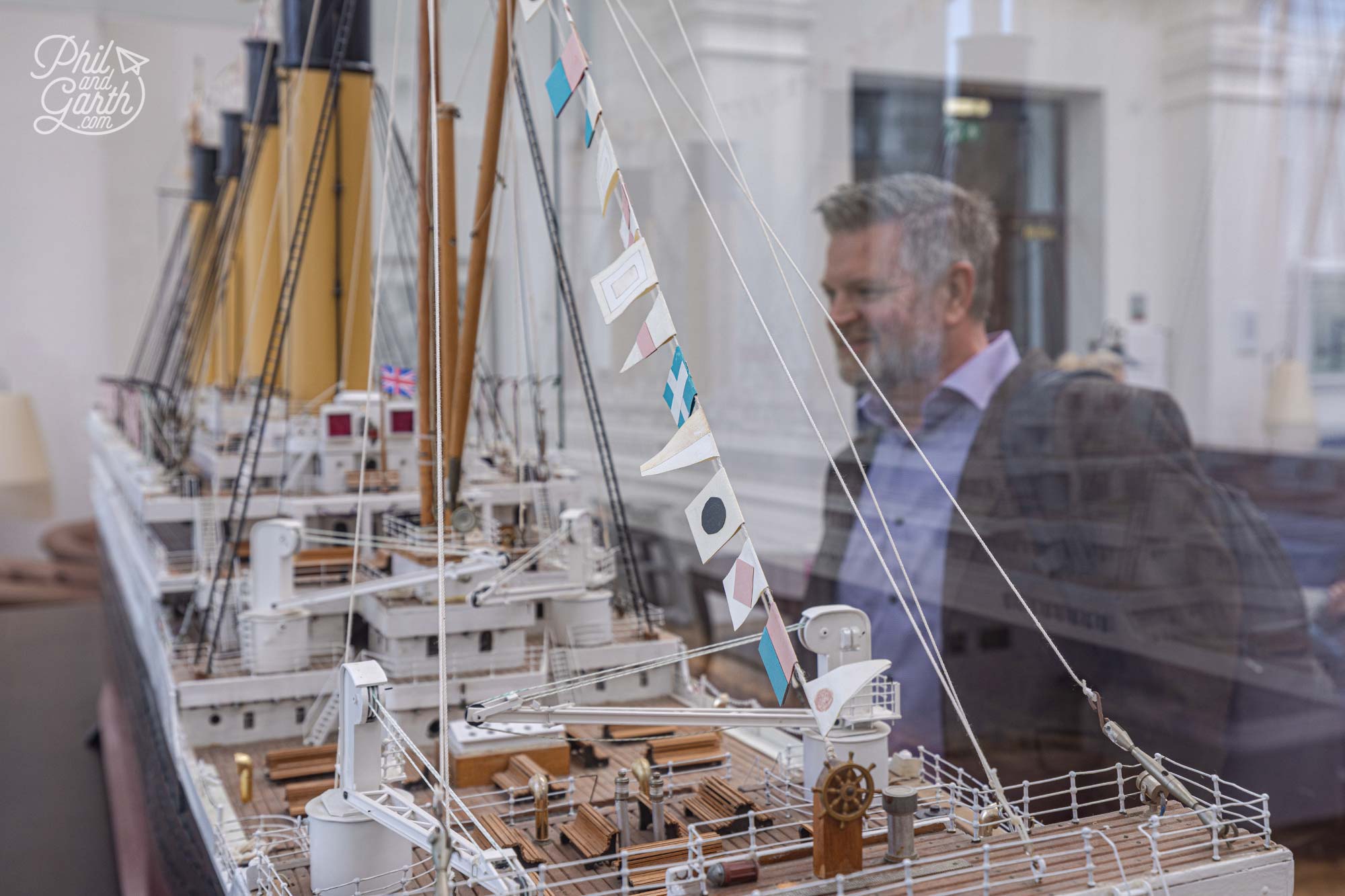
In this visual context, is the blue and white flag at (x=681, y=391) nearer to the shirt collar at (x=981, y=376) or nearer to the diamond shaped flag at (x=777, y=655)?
the diamond shaped flag at (x=777, y=655)

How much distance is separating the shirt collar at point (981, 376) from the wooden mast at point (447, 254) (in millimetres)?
1923

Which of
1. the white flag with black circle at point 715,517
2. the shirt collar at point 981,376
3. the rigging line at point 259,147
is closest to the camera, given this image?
the white flag with black circle at point 715,517

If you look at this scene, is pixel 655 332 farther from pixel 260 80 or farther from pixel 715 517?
pixel 260 80

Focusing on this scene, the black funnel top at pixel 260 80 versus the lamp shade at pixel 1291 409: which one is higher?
the black funnel top at pixel 260 80

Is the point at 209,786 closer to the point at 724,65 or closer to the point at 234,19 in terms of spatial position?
the point at 234,19

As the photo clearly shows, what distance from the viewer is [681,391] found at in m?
2.90

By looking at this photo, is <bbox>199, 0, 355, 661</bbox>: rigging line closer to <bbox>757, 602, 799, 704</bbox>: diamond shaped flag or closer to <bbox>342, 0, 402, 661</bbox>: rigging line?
<bbox>342, 0, 402, 661</bbox>: rigging line

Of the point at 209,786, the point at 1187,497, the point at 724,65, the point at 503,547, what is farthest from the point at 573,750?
the point at 724,65

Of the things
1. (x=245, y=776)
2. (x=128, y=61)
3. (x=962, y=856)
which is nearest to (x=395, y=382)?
(x=128, y=61)

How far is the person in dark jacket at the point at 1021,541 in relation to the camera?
18.3 feet

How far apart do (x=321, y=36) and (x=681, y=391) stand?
4811 mm

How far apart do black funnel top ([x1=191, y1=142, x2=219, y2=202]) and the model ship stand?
2831mm

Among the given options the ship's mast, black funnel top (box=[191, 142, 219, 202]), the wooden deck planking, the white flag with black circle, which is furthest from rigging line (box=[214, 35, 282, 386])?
the white flag with black circle

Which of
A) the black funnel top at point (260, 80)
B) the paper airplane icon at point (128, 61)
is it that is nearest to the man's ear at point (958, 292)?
the paper airplane icon at point (128, 61)
